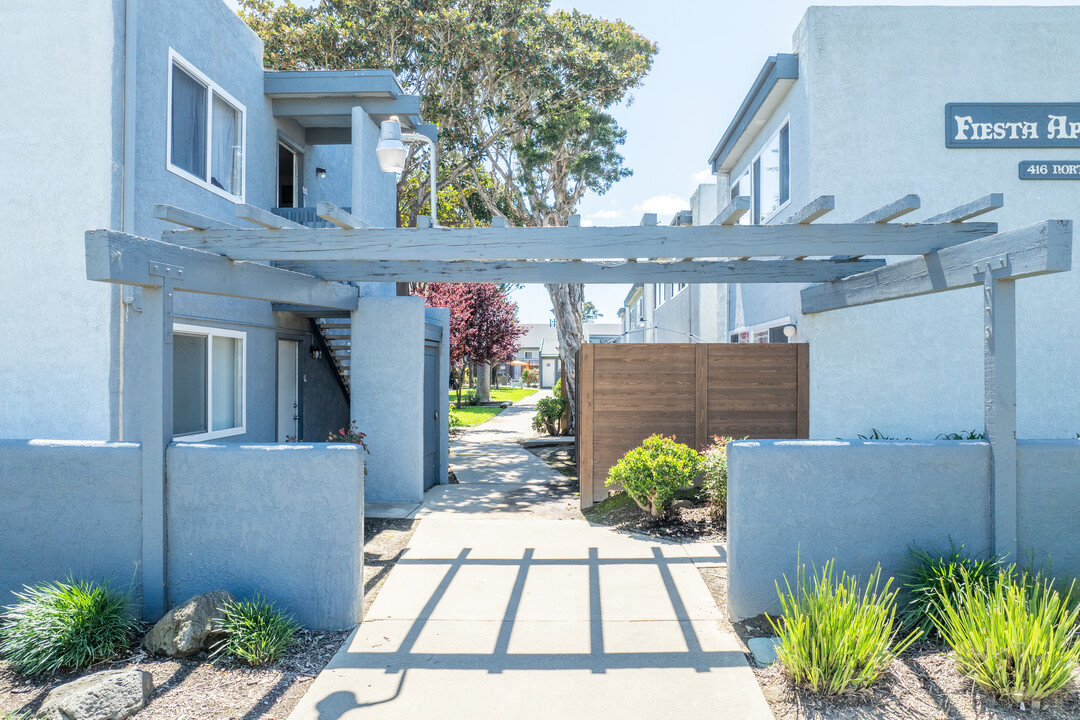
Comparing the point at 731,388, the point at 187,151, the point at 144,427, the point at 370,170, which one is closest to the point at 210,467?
the point at 144,427

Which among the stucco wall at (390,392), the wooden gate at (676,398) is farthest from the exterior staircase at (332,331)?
the wooden gate at (676,398)

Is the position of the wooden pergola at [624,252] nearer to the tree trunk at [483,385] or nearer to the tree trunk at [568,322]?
the tree trunk at [568,322]

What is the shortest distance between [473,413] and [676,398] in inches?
724

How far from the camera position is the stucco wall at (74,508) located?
5250mm

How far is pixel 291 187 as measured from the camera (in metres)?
12.2

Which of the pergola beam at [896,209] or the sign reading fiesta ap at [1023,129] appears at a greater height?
the sign reading fiesta ap at [1023,129]

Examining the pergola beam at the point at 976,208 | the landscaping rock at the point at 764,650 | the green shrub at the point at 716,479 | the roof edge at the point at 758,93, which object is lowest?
the landscaping rock at the point at 764,650

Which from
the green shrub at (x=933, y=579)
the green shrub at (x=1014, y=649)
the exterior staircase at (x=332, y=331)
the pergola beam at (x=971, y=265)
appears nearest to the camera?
the green shrub at (x=1014, y=649)

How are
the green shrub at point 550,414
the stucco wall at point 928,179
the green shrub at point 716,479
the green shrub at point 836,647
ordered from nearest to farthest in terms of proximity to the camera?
the green shrub at point 836,647 < the green shrub at point 716,479 < the stucco wall at point 928,179 < the green shrub at point 550,414

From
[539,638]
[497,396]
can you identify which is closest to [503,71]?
[539,638]

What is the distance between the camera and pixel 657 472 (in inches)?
305

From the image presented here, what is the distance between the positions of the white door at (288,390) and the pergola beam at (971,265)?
27.2ft

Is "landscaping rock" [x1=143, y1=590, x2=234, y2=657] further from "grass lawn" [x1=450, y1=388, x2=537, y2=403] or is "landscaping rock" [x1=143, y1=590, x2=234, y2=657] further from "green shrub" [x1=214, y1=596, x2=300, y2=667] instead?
"grass lawn" [x1=450, y1=388, x2=537, y2=403]

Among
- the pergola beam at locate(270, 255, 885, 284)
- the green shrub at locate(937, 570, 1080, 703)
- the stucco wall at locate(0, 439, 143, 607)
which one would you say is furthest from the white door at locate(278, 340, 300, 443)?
the green shrub at locate(937, 570, 1080, 703)
